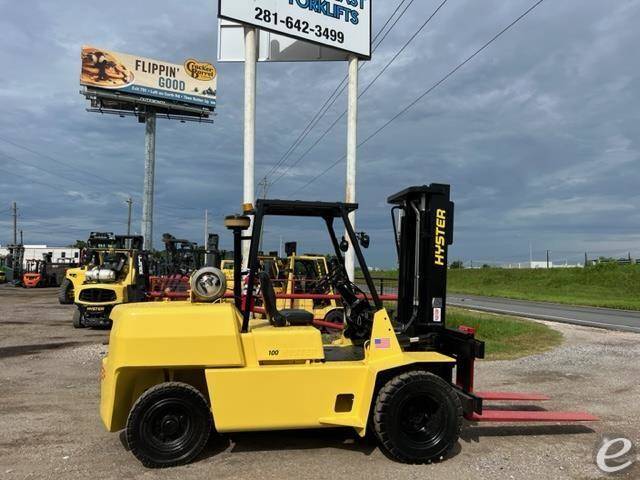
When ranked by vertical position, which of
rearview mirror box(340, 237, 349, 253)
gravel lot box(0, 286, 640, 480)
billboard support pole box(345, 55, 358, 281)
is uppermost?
billboard support pole box(345, 55, 358, 281)

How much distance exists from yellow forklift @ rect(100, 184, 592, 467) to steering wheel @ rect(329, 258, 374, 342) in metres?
0.28

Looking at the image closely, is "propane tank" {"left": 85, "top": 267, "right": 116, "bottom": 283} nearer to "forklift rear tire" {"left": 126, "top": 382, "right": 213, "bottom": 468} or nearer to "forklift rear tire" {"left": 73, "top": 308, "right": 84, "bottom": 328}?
"forklift rear tire" {"left": 73, "top": 308, "right": 84, "bottom": 328}

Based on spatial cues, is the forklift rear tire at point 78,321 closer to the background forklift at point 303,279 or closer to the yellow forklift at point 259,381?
the background forklift at point 303,279

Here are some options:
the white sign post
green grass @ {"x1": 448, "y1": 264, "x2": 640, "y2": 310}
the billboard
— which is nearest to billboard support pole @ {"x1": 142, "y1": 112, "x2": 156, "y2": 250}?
the billboard

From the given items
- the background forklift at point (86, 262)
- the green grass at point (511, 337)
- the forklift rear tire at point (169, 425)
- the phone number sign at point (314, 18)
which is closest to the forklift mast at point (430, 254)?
the forklift rear tire at point (169, 425)

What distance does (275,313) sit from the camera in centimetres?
586

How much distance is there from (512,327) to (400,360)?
11.1 metres

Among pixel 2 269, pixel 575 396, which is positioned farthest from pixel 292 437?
pixel 2 269

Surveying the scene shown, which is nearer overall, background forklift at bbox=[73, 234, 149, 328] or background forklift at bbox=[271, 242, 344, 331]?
background forklift at bbox=[271, 242, 344, 331]

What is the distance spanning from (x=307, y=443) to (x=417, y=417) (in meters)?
1.18

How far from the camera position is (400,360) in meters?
5.50

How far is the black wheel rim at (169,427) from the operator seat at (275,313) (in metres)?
1.20

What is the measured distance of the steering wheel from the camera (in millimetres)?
6133

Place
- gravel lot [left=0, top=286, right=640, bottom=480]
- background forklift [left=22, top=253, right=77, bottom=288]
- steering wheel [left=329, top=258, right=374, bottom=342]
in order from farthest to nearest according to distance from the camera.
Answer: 1. background forklift [left=22, top=253, right=77, bottom=288]
2. steering wheel [left=329, top=258, right=374, bottom=342]
3. gravel lot [left=0, top=286, right=640, bottom=480]
